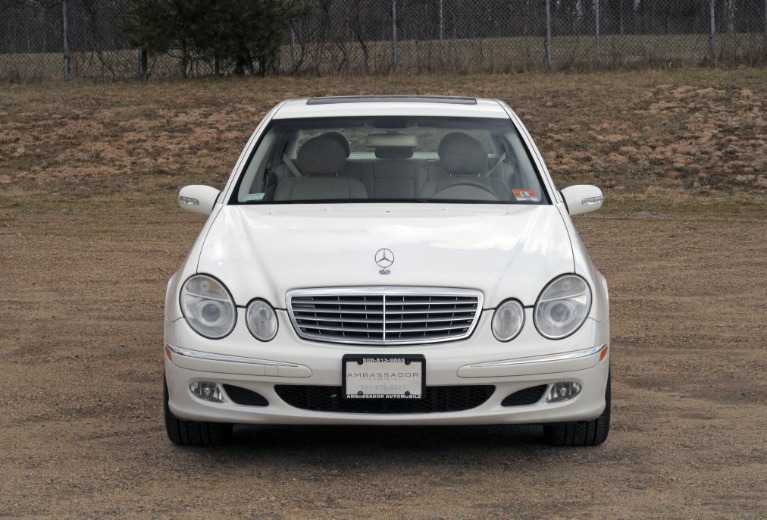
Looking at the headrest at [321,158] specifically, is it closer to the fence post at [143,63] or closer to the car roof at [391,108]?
the car roof at [391,108]

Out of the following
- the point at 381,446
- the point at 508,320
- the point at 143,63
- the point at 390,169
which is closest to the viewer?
the point at 508,320

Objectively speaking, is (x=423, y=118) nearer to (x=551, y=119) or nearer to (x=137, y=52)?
(x=551, y=119)

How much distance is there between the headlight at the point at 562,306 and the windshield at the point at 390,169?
3.17 ft

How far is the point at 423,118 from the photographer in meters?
6.92

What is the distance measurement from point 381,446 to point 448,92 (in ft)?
55.8

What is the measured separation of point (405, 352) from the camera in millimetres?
5238

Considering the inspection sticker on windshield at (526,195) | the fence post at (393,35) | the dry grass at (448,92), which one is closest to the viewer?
the inspection sticker on windshield at (526,195)

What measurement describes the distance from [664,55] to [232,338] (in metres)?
20.5

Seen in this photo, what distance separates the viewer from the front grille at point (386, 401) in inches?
208

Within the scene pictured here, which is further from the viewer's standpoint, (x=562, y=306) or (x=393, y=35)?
(x=393, y=35)

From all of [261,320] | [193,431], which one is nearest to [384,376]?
[261,320]

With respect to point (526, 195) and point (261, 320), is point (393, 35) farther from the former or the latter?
point (261, 320)

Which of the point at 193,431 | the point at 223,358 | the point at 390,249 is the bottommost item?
the point at 193,431

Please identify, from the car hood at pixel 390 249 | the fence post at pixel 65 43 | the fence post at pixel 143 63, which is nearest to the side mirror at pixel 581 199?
the car hood at pixel 390 249
